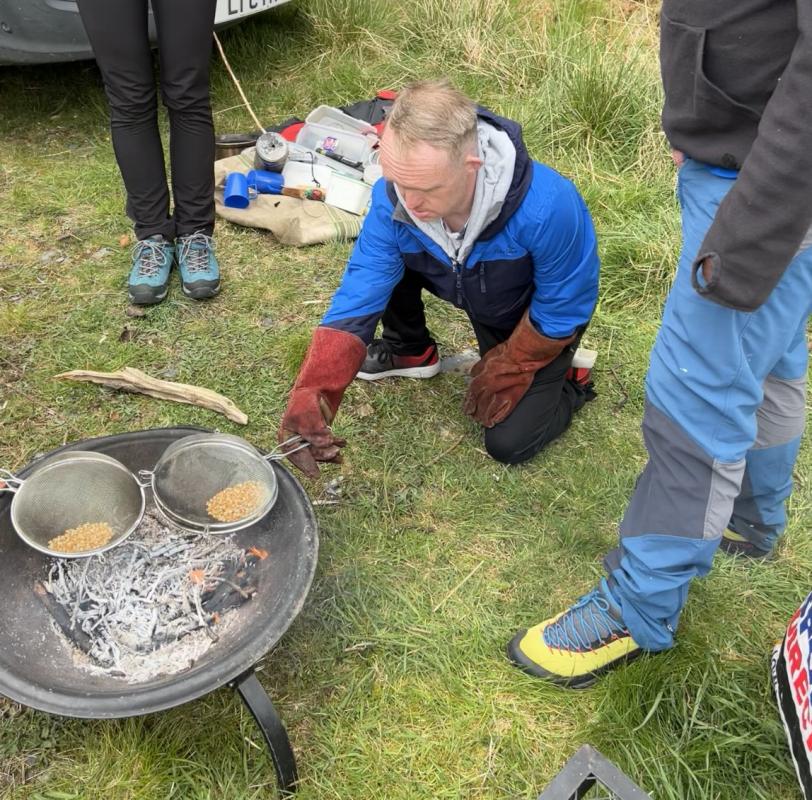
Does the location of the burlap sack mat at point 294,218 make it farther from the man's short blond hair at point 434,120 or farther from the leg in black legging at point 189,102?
the man's short blond hair at point 434,120

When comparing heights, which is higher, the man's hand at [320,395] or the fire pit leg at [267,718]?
the man's hand at [320,395]

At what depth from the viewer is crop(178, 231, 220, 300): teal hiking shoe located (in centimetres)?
304

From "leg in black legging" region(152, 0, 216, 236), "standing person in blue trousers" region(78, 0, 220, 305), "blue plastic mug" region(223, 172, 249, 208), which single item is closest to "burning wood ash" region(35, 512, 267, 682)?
"standing person in blue trousers" region(78, 0, 220, 305)

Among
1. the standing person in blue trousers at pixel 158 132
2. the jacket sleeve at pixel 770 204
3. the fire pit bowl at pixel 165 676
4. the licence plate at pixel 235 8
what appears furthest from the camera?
the licence plate at pixel 235 8

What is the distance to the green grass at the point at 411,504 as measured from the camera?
1.80 m

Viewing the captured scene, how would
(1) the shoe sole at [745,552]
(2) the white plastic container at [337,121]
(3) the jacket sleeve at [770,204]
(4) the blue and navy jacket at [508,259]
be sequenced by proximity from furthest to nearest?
(2) the white plastic container at [337,121] → (1) the shoe sole at [745,552] → (4) the blue and navy jacket at [508,259] → (3) the jacket sleeve at [770,204]

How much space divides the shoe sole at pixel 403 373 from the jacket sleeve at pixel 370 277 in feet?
2.11

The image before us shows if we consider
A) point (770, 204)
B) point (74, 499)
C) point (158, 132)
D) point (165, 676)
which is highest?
point (770, 204)

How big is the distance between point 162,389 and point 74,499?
2.92 ft

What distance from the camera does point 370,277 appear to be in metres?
2.16

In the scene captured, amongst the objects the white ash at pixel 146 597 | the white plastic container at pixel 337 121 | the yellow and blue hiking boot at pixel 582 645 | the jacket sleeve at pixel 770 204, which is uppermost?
the jacket sleeve at pixel 770 204

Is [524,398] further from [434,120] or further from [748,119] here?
[748,119]

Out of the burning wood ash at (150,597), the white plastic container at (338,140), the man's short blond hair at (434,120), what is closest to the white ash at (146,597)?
the burning wood ash at (150,597)

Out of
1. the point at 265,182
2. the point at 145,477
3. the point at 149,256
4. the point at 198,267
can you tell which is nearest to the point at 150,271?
the point at 149,256
